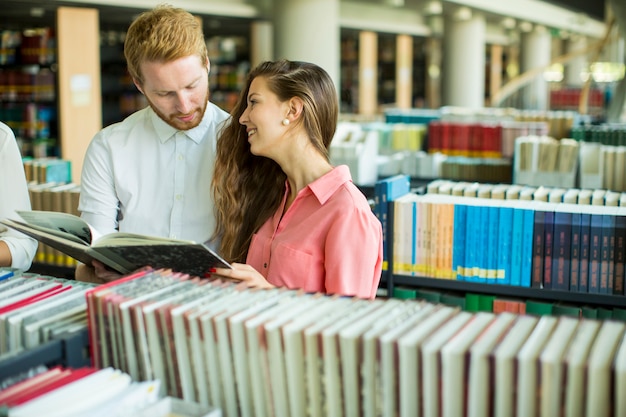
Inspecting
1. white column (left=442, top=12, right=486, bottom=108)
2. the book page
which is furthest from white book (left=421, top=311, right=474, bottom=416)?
white column (left=442, top=12, right=486, bottom=108)

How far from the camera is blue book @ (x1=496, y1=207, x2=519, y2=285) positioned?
3442mm

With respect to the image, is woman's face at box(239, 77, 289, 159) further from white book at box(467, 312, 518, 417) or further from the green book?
the green book

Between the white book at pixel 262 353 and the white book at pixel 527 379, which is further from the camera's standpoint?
the white book at pixel 262 353

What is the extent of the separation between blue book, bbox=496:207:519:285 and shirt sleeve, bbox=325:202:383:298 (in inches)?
65.8

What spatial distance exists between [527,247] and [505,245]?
0.10 metres

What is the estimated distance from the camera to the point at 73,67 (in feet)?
29.9

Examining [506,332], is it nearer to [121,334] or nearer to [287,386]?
[287,386]

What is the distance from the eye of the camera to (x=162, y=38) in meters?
2.01

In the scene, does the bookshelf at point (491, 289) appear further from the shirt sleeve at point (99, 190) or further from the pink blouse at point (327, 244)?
the shirt sleeve at point (99, 190)

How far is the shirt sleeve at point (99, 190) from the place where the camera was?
222 cm

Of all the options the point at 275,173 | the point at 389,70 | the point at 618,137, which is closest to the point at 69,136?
the point at 618,137

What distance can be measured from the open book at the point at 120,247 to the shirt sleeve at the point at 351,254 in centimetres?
37

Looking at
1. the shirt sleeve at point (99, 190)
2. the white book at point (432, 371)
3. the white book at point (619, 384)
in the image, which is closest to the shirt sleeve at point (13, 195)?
the shirt sleeve at point (99, 190)

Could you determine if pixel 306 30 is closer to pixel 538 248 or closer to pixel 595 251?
pixel 538 248
